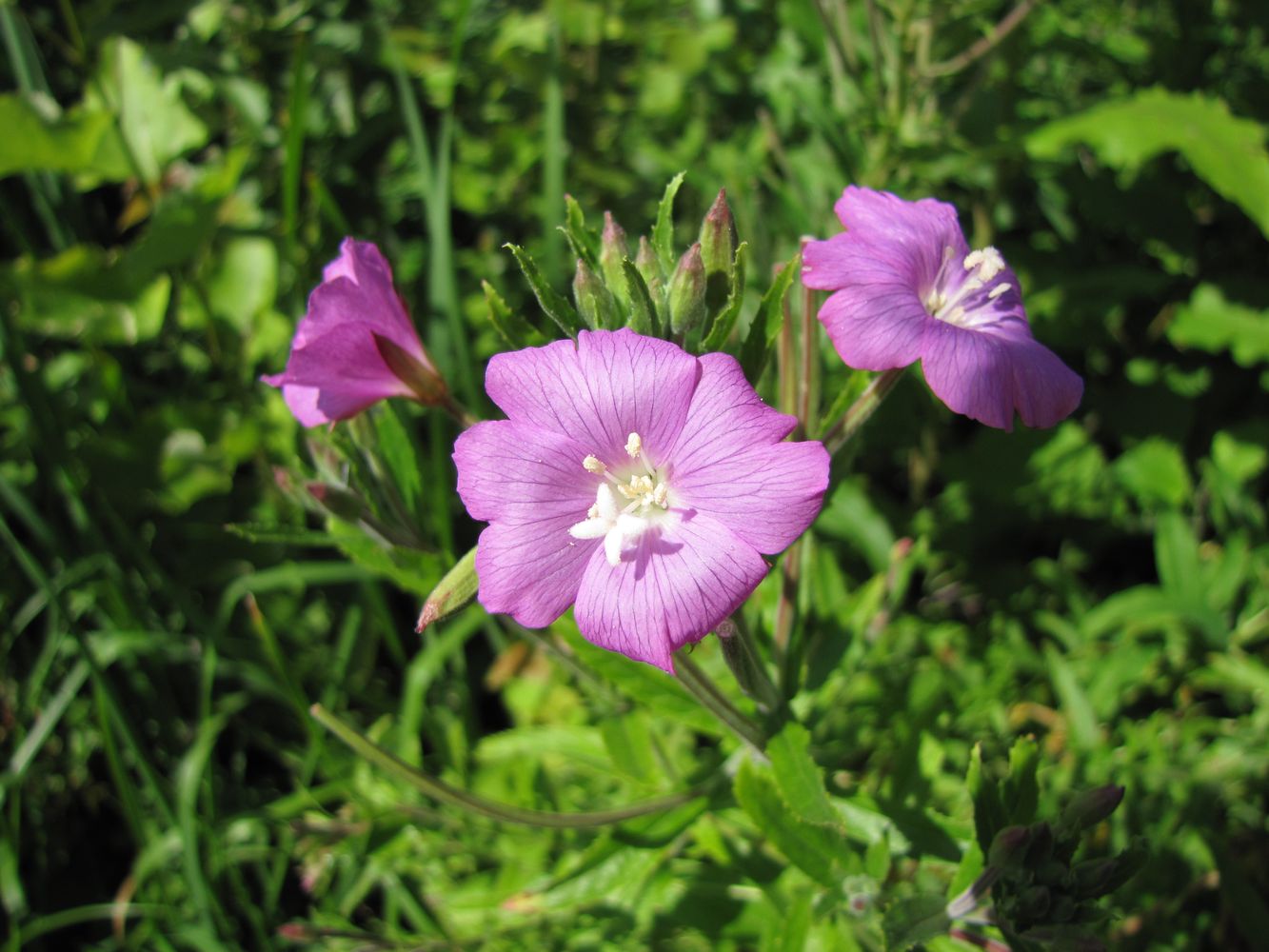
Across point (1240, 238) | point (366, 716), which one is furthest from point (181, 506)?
point (1240, 238)

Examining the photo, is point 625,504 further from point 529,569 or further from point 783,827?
point 783,827

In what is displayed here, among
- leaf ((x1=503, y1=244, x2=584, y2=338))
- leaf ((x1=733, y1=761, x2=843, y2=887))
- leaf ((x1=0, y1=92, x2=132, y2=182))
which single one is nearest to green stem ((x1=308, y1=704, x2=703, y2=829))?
leaf ((x1=733, y1=761, x2=843, y2=887))

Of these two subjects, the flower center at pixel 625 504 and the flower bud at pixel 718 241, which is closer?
the flower center at pixel 625 504

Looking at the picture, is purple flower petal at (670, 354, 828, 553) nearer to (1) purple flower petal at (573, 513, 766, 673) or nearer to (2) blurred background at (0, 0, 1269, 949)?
(1) purple flower petal at (573, 513, 766, 673)

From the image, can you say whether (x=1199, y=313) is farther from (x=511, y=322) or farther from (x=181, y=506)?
(x=181, y=506)

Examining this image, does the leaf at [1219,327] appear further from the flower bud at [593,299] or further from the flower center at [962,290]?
the flower bud at [593,299]

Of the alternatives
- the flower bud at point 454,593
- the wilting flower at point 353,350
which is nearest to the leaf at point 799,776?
the flower bud at point 454,593
